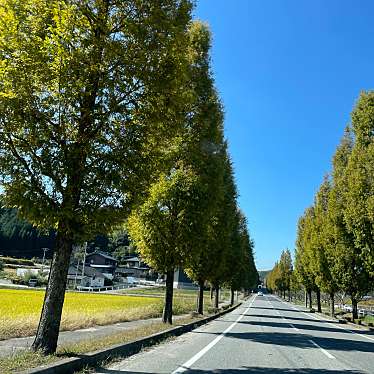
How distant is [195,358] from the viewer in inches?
431

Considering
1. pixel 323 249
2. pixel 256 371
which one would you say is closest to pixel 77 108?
pixel 256 371

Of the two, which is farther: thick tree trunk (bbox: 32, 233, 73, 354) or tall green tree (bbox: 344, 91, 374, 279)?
tall green tree (bbox: 344, 91, 374, 279)

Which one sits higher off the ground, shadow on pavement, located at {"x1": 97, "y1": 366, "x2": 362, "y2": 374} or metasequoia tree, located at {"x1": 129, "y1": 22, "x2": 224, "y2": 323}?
metasequoia tree, located at {"x1": 129, "y1": 22, "x2": 224, "y2": 323}

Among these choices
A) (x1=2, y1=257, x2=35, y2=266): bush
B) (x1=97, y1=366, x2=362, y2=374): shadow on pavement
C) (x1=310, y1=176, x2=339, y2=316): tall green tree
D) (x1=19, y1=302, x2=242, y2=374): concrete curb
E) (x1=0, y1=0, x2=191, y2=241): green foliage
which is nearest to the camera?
(x1=19, y1=302, x2=242, y2=374): concrete curb

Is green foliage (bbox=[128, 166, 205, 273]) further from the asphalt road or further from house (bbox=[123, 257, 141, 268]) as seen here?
house (bbox=[123, 257, 141, 268])

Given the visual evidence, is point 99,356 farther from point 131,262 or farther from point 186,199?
point 131,262

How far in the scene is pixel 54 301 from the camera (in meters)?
8.59

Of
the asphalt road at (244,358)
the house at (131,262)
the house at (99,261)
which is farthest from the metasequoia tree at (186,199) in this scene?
the house at (131,262)

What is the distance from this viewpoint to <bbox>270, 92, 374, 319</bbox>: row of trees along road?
84.4 feet

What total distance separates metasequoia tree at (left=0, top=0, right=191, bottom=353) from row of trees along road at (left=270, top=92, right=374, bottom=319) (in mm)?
17900

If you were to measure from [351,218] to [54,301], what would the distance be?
896 inches

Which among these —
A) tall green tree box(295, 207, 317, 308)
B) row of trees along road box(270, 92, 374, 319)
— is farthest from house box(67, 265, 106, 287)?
row of trees along road box(270, 92, 374, 319)

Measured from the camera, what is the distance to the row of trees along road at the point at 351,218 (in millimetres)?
25734

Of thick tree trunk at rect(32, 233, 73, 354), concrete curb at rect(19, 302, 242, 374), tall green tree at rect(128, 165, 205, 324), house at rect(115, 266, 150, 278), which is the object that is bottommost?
concrete curb at rect(19, 302, 242, 374)
